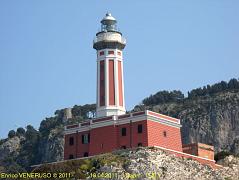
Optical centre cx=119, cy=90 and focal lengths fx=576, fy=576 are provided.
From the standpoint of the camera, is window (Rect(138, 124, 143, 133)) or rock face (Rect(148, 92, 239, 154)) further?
rock face (Rect(148, 92, 239, 154))

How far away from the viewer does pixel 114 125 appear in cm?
5841

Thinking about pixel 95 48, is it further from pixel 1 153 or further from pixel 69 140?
pixel 1 153

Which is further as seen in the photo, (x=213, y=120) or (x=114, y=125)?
(x=213, y=120)

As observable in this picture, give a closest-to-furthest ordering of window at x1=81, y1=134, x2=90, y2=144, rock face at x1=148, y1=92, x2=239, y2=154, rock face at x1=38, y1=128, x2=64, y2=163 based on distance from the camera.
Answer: window at x1=81, y1=134, x2=90, y2=144 → rock face at x1=148, y1=92, x2=239, y2=154 → rock face at x1=38, y1=128, x2=64, y2=163

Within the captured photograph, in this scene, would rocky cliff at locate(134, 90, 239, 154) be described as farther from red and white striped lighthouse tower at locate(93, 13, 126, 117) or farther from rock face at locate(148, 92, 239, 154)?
red and white striped lighthouse tower at locate(93, 13, 126, 117)

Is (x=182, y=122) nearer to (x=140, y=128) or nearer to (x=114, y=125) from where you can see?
(x=114, y=125)

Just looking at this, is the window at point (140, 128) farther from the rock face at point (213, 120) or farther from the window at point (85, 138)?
the rock face at point (213, 120)

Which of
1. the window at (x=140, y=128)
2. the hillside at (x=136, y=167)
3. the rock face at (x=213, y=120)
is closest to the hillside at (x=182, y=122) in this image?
the rock face at (x=213, y=120)

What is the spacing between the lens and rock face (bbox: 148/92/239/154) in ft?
381

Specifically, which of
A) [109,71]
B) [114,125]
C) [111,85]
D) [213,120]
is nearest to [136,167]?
[114,125]

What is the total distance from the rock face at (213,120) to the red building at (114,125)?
54.1 meters

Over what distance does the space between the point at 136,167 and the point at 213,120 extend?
69.3 m

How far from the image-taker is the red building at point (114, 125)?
56.8m

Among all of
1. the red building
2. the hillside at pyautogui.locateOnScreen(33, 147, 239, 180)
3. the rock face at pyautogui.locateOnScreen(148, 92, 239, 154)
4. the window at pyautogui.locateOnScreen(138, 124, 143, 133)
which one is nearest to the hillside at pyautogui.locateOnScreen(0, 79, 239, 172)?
the rock face at pyautogui.locateOnScreen(148, 92, 239, 154)
